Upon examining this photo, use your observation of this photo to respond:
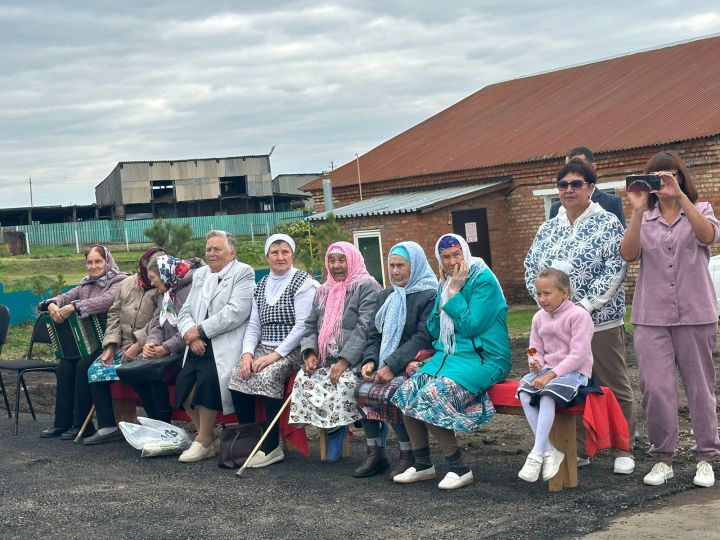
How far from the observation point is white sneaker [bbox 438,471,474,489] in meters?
6.53

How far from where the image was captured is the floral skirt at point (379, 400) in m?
7.05

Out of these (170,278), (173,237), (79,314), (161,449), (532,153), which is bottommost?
(161,449)

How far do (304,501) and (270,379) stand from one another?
153 cm

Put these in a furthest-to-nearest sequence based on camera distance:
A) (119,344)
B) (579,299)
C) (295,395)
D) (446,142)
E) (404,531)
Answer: (446,142) < (119,344) < (295,395) < (579,299) < (404,531)

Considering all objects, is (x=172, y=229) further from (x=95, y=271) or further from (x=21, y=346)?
(x=95, y=271)

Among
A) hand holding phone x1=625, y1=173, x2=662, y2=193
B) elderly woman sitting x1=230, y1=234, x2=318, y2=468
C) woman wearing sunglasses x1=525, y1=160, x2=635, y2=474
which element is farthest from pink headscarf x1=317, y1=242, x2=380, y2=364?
hand holding phone x1=625, y1=173, x2=662, y2=193

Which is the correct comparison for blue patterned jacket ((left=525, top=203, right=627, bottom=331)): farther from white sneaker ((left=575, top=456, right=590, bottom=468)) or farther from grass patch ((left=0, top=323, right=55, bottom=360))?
grass patch ((left=0, top=323, right=55, bottom=360))

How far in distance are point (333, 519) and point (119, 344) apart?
3.86 metres

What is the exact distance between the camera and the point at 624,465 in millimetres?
6488

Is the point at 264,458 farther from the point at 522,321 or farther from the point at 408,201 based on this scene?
the point at 408,201

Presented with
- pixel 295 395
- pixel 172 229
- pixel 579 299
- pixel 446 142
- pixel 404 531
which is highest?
pixel 446 142

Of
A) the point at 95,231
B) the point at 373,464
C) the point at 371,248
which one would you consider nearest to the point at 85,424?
the point at 373,464

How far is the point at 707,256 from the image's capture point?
20.8 ft

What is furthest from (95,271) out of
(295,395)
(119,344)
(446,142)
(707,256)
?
(446,142)
